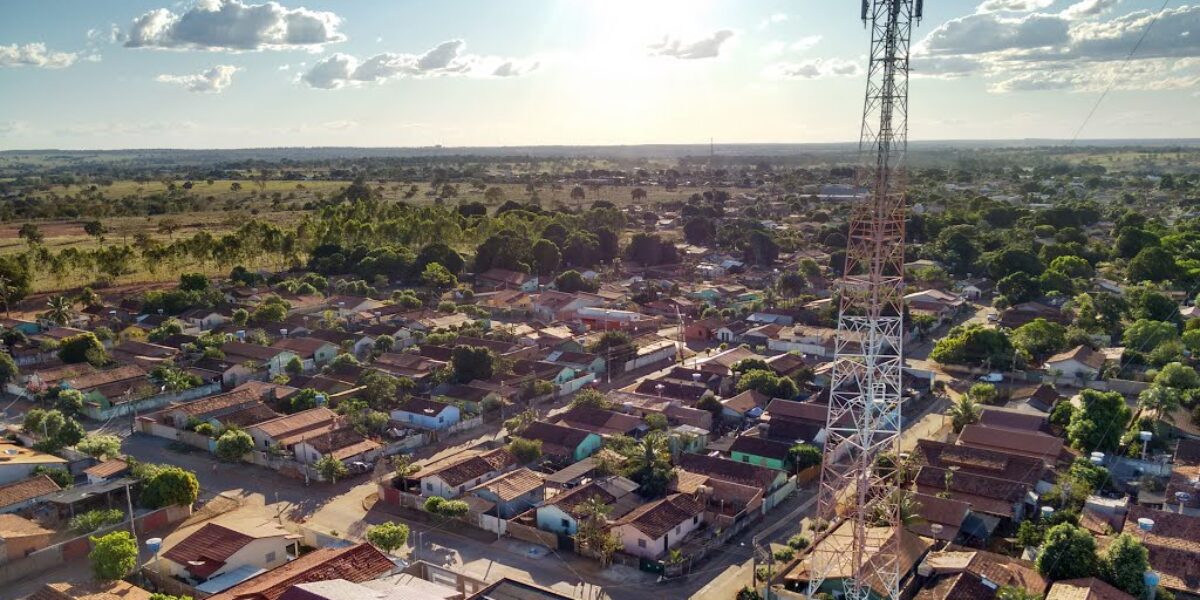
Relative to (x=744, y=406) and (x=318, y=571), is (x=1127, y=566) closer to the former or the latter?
(x=744, y=406)

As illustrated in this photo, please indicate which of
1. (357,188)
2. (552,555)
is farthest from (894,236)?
(357,188)

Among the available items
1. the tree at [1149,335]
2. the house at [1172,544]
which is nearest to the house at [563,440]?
the house at [1172,544]

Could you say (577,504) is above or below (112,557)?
below

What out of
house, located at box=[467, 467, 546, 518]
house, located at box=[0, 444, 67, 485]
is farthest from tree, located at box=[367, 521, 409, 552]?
house, located at box=[0, 444, 67, 485]

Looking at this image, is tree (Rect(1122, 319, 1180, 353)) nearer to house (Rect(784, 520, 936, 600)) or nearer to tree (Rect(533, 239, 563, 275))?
house (Rect(784, 520, 936, 600))

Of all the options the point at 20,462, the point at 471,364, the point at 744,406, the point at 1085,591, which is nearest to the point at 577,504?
the point at 744,406

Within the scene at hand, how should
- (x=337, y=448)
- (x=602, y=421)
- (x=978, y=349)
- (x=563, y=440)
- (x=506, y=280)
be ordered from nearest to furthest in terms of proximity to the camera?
(x=337, y=448) → (x=563, y=440) → (x=602, y=421) → (x=978, y=349) → (x=506, y=280)

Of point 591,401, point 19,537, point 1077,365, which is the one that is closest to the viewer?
point 19,537
